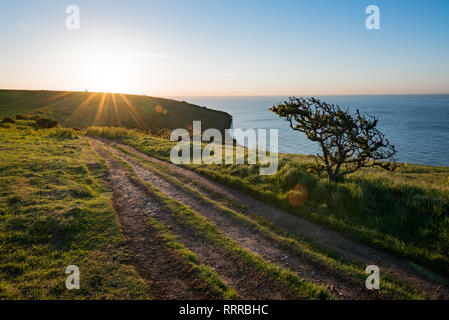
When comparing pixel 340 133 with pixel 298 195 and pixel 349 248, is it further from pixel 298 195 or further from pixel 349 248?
pixel 349 248

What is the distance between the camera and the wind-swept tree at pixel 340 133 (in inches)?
480

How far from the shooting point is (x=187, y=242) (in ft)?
27.6

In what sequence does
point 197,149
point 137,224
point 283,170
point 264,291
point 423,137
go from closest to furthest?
point 264,291 → point 137,224 → point 283,170 → point 197,149 → point 423,137

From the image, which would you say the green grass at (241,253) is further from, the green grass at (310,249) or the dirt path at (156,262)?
the dirt path at (156,262)

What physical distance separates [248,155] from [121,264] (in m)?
14.9

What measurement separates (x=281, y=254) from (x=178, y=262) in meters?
3.55

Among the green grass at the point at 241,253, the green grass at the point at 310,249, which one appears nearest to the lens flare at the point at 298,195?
the green grass at the point at 310,249

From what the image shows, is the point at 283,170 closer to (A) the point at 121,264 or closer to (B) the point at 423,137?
(A) the point at 121,264

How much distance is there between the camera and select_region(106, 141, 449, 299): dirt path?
6.35m

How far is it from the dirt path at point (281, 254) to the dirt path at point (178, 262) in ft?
3.24

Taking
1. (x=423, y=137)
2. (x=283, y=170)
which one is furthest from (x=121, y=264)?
(x=423, y=137)

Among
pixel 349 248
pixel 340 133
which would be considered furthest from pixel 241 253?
pixel 340 133

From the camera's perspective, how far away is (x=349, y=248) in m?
8.12

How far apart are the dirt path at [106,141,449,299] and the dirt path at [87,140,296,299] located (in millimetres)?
3129
